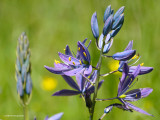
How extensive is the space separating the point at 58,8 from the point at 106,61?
2569 mm

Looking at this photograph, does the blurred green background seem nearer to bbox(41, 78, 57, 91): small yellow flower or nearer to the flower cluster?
bbox(41, 78, 57, 91): small yellow flower

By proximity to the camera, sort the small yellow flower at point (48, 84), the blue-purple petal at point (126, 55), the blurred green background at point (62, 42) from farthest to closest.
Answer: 1. the small yellow flower at point (48, 84)
2. the blurred green background at point (62, 42)
3. the blue-purple petal at point (126, 55)

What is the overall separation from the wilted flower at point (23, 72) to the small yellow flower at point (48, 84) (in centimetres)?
242

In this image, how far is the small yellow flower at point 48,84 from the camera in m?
3.85

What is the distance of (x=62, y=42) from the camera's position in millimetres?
4988

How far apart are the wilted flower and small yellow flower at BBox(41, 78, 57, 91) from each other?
2.42 metres

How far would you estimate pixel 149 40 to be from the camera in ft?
10.1

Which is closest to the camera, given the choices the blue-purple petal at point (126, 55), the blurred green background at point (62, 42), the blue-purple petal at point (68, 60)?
the blue-purple petal at point (126, 55)

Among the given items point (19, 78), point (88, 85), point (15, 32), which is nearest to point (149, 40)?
point (88, 85)

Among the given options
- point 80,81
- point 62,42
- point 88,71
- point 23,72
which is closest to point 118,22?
point 88,71

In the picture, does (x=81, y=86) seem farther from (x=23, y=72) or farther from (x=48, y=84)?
(x=48, y=84)

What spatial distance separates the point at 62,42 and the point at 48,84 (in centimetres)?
126

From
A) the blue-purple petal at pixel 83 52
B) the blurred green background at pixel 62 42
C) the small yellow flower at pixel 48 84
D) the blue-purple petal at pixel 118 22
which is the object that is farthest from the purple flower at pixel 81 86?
the small yellow flower at pixel 48 84

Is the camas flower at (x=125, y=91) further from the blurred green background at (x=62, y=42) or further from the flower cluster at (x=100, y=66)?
the blurred green background at (x=62, y=42)
